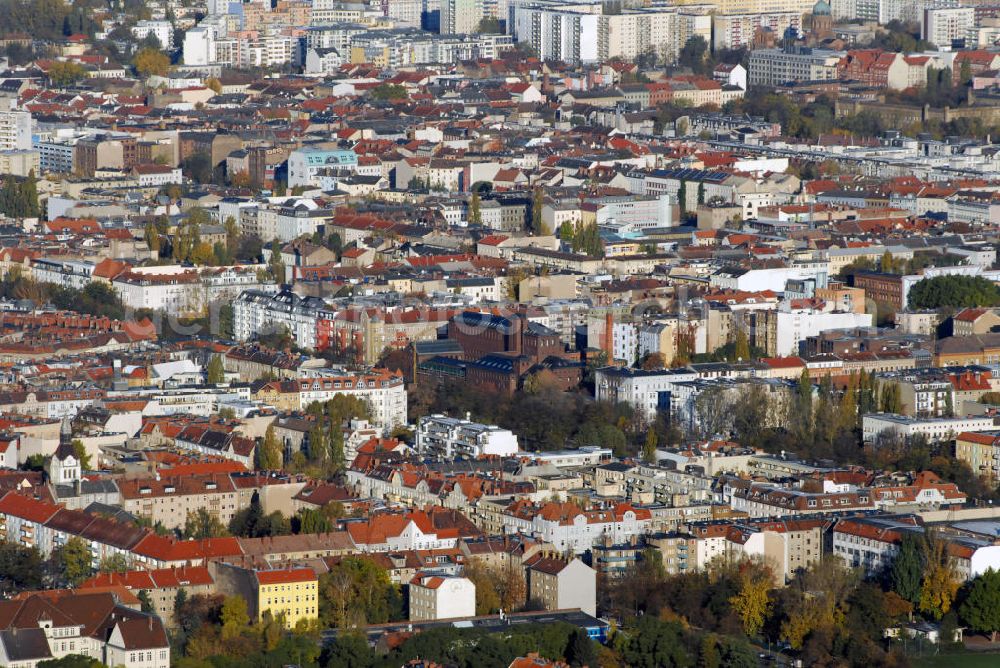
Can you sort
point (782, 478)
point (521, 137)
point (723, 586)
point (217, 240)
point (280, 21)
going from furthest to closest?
point (280, 21) → point (521, 137) → point (217, 240) → point (782, 478) → point (723, 586)

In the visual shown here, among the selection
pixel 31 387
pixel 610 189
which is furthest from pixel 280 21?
pixel 31 387

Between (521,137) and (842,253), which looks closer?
(842,253)

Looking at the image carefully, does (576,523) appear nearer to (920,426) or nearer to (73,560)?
(73,560)

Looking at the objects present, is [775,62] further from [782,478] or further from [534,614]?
[534,614]

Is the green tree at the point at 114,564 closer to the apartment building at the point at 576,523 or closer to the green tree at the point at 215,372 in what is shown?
the apartment building at the point at 576,523

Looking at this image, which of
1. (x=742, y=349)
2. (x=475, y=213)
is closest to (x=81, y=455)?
(x=742, y=349)

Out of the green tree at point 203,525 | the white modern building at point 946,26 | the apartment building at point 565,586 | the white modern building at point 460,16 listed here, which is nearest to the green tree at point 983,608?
the apartment building at point 565,586
